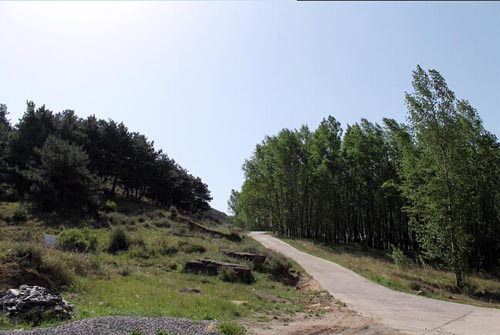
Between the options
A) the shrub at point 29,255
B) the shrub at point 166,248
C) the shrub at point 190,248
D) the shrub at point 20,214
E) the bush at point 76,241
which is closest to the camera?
the shrub at point 29,255

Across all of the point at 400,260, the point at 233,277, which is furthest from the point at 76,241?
the point at 400,260

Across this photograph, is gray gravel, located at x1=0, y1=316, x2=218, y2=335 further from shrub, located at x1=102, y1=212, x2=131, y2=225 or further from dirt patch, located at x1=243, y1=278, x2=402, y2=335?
shrub, located at x1=102, y1=212, x2=131, y2=225

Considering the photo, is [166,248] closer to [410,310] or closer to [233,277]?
[233,277]

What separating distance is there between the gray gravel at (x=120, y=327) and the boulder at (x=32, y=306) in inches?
36.6

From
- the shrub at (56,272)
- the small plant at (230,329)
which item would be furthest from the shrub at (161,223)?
the small plant at (230,329)

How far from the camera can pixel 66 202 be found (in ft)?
107

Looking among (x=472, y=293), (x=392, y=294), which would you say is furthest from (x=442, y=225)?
(x=392, y=294)

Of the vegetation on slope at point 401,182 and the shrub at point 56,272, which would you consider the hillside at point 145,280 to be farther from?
the vegetation on slope at point 401,182

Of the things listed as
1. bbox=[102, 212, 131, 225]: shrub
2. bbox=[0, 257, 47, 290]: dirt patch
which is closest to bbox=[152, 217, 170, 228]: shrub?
bbox=[102, 212, 131, 225]: shrub

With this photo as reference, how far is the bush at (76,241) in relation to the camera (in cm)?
2003

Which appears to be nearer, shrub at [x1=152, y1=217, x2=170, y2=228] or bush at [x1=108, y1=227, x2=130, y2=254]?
bush at [x1=108, y1=227, x2=130, y2=254]

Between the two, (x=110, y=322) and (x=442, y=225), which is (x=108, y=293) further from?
(x=442, y=225)

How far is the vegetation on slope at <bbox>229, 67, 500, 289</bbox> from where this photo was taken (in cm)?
2338

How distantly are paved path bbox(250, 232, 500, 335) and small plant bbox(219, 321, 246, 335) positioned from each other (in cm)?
455
